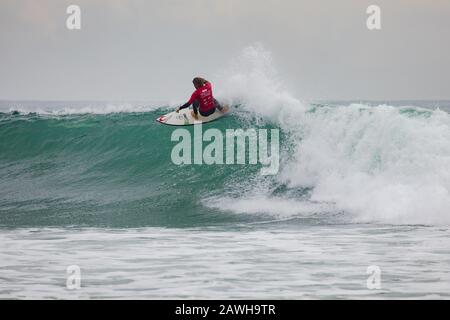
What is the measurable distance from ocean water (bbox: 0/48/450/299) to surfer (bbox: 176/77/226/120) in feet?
1.82

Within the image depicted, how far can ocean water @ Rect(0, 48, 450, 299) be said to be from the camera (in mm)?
9008

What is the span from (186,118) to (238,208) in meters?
4.13

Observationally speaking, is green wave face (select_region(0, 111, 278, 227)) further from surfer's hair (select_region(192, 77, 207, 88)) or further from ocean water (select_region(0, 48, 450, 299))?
surfer's hair (select_region(192, 77, 207, 88))

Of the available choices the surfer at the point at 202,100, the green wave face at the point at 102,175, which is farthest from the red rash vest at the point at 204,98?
the green wave face at the point at 102,175

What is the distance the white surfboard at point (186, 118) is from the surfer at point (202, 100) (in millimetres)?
92

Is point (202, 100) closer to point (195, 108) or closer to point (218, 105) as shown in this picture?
point (195, 108)

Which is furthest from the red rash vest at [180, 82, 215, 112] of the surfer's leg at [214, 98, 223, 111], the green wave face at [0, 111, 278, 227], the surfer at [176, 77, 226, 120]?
the green wave face at [0, 111, 278, 227]

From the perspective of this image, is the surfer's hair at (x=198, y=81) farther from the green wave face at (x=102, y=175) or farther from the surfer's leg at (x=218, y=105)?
the green wave face at (x=102, y=175)

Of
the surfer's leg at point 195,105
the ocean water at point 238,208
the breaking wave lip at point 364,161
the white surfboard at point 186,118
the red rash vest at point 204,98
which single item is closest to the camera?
the ocean water at point 238,208

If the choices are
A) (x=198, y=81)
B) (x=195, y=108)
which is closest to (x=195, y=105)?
(x=195, y=108)

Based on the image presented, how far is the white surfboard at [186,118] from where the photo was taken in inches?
688

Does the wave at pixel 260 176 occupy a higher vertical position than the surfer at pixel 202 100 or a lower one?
lower

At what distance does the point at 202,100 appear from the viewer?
16812 mm

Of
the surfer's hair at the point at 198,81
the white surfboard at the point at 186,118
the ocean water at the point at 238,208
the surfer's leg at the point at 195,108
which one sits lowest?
the ocean water at the point at 238,208
